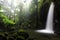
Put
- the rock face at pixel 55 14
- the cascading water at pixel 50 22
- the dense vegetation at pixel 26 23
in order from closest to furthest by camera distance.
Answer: the dense vegetation at pixel 26 23 → the rock face at pixel 55 14 → the cascading water at pixel 50 22

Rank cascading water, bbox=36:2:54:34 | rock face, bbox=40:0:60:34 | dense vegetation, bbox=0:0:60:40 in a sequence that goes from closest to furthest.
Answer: dense vegetation, bbox=0:0:60:40
rock face, bbox=40:0:60:34
cascading water, bbox=36:2:54:34

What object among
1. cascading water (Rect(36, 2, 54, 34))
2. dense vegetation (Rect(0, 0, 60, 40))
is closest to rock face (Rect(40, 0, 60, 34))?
dense vegetation (Rect(0, 0, 60, 40))

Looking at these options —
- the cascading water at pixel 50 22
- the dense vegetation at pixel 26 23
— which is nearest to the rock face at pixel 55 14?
the dense vegetation at pixel 26 23

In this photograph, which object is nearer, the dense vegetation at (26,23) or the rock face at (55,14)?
the dense vegetation at (26,23)

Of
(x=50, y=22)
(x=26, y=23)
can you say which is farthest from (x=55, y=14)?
(x=26, y=23)

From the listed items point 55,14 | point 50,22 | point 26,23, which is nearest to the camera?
point 26,23

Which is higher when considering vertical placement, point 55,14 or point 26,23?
point 55,14

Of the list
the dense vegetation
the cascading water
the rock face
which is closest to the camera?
the dense vegetation

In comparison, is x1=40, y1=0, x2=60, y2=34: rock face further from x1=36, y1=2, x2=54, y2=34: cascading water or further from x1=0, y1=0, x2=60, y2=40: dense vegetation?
x1=36, y1=2, x2=54, y2=34: cascading water

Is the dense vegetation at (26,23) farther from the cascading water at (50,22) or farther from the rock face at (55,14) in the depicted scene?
the cascading water at (50,22)

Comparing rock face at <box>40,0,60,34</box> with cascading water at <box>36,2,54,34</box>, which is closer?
rock face at <box>40,0,60,34</box>

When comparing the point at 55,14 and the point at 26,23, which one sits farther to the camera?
the point at 55,14

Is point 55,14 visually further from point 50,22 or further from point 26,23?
point 26,23

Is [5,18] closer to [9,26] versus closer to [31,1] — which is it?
[9,26]
